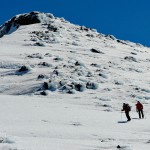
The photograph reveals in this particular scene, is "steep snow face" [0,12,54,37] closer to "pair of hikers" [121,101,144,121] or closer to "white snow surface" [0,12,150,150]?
"white snow surface" [0,12,150,150]

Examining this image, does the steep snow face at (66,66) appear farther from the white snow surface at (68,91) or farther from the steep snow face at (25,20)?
the steep snow face at (25,20)

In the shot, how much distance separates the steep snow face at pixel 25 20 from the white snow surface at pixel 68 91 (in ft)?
14.6

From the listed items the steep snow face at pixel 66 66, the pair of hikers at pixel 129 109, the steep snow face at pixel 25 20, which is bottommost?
the pair of hikers at pixel 129 109

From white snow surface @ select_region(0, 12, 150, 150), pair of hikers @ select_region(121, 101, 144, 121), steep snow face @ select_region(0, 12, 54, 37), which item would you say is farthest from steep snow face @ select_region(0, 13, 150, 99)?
pair of hikers @ select_region(121, 101, 144, 121)

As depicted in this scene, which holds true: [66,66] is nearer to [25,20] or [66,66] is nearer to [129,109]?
[129,109]

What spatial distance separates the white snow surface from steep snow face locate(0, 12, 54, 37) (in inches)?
→ 175

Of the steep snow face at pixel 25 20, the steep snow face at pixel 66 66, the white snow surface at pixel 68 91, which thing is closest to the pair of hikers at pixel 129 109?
the white snow surface at pixel 68 91

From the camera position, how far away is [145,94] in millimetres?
45312

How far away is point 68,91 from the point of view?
41906 millimetres

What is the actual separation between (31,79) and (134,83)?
13.0 m

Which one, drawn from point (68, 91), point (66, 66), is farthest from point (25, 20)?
point (68, 91)

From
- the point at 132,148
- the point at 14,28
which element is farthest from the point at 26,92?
the point at 14,28

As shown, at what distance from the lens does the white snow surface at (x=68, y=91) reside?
1741 cm

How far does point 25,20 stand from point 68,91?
67442 mm
